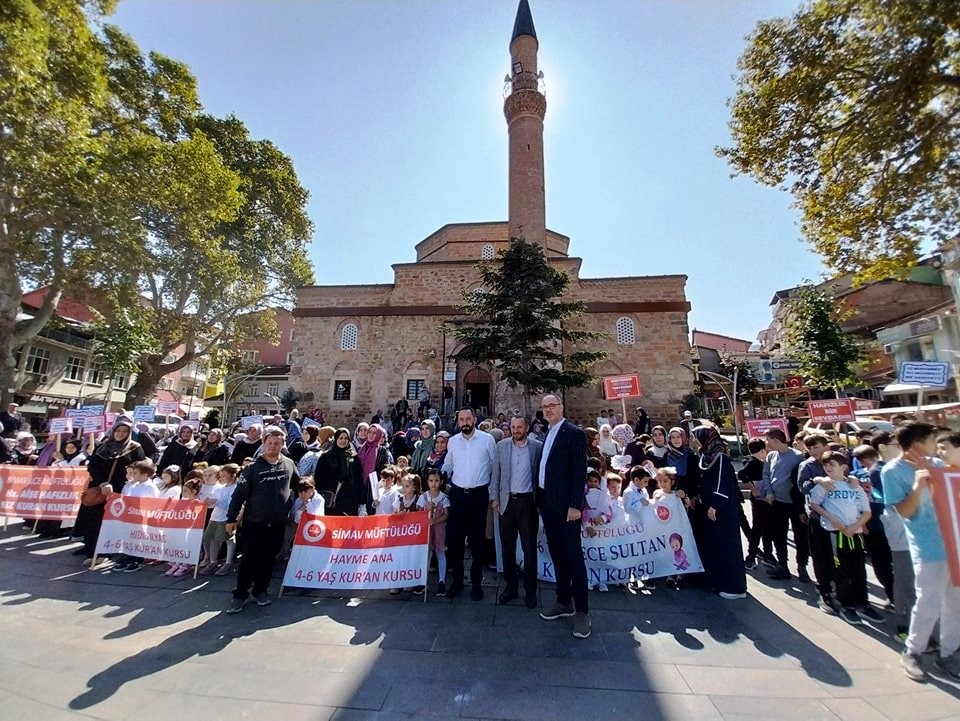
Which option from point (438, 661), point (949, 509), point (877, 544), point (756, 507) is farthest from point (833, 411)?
point (438, 661)

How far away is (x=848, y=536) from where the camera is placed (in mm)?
A: 4129

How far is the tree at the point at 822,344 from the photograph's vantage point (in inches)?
607

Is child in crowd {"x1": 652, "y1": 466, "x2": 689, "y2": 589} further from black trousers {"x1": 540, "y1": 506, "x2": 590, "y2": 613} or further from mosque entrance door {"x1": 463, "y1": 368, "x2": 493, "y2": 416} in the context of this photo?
mosque entrance door {"x1": 463, "y1": 368, "x2": 493, "y2": 416}

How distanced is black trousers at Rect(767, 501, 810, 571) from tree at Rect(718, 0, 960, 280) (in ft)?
23.2

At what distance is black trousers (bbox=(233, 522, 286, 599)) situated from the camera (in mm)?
4309

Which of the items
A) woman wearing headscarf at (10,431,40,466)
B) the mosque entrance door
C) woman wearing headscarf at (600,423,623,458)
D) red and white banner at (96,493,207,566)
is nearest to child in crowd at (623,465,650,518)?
woman wearing headscarf at (600,423,623,458)

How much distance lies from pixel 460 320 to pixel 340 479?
17110mm

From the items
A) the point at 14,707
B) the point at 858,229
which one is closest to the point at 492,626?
the point at 14,707

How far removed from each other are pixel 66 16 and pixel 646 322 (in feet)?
84.1

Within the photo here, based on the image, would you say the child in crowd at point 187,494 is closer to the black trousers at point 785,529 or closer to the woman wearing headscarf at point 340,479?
the woman wearing headscarf at point 340,479

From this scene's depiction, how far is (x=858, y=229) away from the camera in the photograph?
9.12 m

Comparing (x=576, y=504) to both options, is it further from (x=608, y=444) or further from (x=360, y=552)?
(x=608, y=444)

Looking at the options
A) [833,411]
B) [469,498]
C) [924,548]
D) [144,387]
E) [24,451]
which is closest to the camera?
[924,548]

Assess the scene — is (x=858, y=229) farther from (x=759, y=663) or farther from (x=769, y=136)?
(x=759, y=663)
